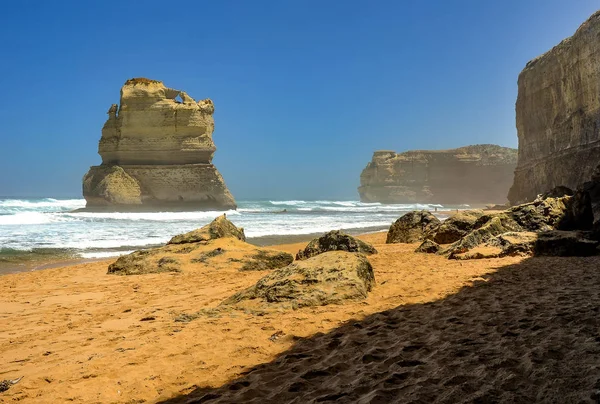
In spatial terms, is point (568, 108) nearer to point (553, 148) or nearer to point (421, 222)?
point (553, 148)

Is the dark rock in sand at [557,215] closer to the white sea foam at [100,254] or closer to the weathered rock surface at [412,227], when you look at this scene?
the weathered rock surface at [412,227]

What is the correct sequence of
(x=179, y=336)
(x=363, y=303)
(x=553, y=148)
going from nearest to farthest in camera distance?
(x=179, y=336), (x=363, y=303), (x=553, y=148)

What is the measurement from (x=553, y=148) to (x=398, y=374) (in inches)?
1476

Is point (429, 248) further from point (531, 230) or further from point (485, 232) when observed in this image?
point (531, 230)

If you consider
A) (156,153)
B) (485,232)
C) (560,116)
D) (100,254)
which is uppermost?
(560,116)

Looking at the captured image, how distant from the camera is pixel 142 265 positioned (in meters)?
8.86

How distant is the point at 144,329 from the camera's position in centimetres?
449

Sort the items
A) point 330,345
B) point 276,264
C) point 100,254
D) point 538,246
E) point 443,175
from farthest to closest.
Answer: point 443,175 → point 100,254 → point 276,264 → point 538,246 → point 330,345

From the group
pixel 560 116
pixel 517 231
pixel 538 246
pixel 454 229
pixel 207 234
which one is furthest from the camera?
pixel 560 116

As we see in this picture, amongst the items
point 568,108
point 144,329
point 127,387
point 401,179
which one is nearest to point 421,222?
point 144,329

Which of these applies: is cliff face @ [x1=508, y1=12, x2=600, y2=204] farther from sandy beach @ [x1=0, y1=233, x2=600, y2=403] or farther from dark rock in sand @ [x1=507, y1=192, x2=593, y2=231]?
sandy beach @ [x1=0, y1=233, x2=600, y2=403]

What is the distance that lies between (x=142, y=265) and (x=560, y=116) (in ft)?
114

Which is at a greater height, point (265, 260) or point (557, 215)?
point (557, 215)

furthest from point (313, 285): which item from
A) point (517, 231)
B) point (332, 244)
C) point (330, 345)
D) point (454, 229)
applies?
point (454, 229)
